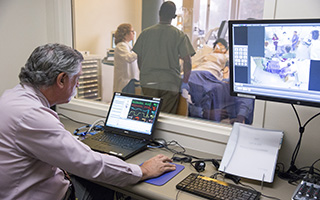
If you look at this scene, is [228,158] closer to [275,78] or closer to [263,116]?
[263,116]

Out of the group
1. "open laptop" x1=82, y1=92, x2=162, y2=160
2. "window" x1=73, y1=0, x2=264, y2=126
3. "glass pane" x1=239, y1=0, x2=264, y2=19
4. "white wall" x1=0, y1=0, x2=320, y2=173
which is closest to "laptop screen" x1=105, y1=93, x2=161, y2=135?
"open laptop" x1=82, y1=92, x2=162, y2=160

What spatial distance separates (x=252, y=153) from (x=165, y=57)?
1.19m

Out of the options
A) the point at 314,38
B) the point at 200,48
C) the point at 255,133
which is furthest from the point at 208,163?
the point at 200,48

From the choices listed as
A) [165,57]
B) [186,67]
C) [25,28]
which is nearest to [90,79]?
[25,28]

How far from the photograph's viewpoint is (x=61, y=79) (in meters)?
1.18

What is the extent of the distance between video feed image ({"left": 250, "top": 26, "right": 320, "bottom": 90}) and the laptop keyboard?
2.53 feet

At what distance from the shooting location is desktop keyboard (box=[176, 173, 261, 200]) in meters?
1.15

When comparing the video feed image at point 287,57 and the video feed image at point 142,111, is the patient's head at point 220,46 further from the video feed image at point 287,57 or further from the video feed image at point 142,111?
the video feed image at point 287,57

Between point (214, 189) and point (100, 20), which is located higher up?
point (100, 20)

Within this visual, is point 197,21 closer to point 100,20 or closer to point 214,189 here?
point 100,20

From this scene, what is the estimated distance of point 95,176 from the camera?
3.88ft

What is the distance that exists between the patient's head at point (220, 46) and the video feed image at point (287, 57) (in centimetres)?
95

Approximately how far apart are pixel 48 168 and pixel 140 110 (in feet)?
2.33

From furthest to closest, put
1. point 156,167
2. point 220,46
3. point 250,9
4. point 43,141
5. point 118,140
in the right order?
point 220,46 < point 250,9 < point 118,140 < point 156,167 < point 43,141
